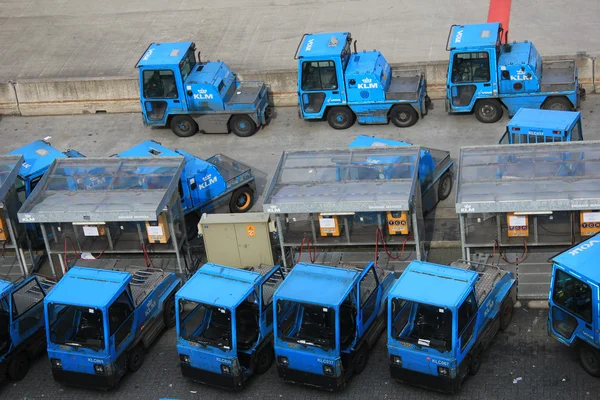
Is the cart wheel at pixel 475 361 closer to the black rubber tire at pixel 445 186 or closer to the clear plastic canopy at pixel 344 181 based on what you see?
the clear plastic canopy at pixel 344 181

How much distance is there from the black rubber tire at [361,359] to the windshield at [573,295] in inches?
129

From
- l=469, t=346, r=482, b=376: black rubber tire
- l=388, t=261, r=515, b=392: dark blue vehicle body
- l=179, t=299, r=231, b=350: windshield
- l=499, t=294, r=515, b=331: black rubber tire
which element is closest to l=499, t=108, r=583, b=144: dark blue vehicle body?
l=499, t=294, r=515, b=331: black rubber tire

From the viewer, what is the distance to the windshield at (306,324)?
1549 cm

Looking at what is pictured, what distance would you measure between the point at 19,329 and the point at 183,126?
9.44m

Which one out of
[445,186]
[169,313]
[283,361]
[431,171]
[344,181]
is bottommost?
[283,361]

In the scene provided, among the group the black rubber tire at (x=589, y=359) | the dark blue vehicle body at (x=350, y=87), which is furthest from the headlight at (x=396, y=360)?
the dark blue vehicle body at (x=350, y=87)

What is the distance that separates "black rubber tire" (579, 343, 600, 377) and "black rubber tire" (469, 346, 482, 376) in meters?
1.65

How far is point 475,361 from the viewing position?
15758mm

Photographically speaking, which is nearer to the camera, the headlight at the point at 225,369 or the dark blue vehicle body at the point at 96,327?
the headlight at the point at 225,369

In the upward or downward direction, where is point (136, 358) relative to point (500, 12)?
downward

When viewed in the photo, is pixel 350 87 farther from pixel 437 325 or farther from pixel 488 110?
pixel 437 325

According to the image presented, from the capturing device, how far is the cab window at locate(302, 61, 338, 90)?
2378 cm

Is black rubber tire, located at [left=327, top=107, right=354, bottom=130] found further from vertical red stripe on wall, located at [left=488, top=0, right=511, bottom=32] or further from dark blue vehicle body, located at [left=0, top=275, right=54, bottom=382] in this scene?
dark blue vehicle body, located at [left=0, top=275, right=54, bottom=382]

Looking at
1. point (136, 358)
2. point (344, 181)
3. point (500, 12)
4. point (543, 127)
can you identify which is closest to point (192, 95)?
point (344, 181)
